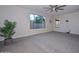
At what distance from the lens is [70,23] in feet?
26.4

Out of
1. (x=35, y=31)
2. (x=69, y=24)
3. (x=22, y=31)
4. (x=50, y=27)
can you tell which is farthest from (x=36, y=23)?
(x=69, y=24)

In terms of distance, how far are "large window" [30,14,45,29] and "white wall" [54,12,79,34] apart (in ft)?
7.45

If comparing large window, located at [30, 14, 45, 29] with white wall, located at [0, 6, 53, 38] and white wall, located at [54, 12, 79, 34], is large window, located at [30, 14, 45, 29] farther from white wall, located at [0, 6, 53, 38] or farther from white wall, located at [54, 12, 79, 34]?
white wall, located at [54, 12, 79, 34]

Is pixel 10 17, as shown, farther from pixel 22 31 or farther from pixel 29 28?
pixel 29 28

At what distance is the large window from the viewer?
22.3 ft

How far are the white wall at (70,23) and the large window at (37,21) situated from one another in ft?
7.45

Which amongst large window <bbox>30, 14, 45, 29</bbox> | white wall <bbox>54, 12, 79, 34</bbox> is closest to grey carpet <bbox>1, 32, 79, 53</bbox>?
large window <bbox>30, 14, 45, 29</bbox>

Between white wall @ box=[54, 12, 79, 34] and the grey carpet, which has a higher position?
white wall @ box=[54, 12, 79, 34]

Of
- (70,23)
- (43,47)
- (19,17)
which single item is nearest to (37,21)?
(19,17)

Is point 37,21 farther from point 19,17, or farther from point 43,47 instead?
point 43,47

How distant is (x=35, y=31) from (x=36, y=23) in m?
0.78

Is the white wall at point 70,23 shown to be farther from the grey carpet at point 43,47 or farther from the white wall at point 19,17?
the grey carpet at point 43,47

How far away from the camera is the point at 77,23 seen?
7.38 metres

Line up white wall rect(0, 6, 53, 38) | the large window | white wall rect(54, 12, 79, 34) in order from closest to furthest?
white wall rect(0, 6, 53, 38) < the large window < white wall rect(54, 12, 79, 34)
